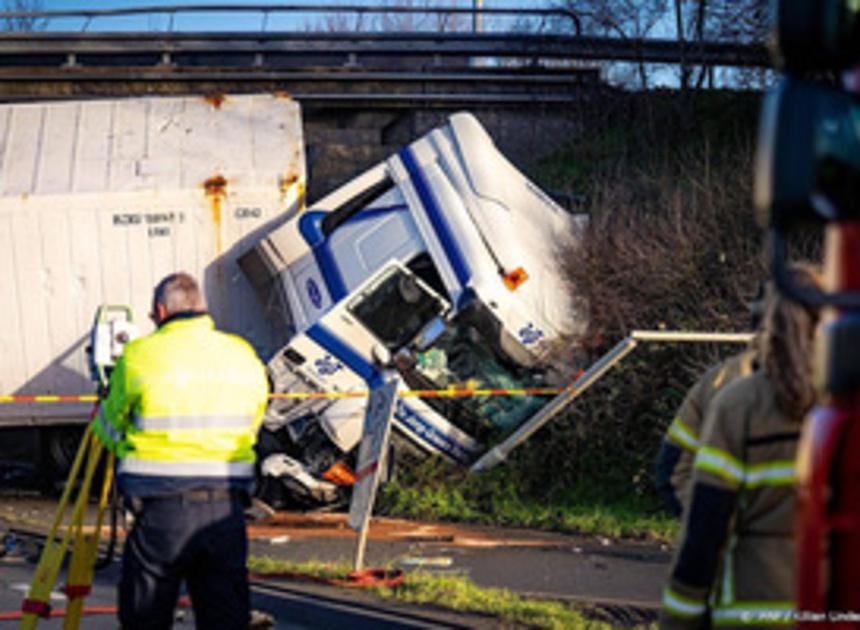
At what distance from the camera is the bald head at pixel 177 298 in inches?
222

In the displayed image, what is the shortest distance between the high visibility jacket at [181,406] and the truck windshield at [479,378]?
658cm

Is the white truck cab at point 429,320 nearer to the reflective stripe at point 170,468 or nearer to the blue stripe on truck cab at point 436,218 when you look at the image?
the blue stripe on truck cab at point 436,218

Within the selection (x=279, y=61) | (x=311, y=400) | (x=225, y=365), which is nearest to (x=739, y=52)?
(x=279, y=61)

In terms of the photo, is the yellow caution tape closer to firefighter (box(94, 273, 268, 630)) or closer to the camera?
firefighter (box(94, 273, 268, 630))

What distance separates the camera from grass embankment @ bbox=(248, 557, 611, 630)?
7355mm

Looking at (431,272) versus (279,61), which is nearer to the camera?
(431,272)

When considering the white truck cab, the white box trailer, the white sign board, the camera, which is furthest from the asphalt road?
the camera

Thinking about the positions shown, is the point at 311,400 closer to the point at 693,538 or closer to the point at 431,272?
the point at 431,272

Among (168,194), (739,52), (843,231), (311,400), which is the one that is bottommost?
(311,400)

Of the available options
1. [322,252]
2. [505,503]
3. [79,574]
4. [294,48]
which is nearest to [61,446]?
[322,252]

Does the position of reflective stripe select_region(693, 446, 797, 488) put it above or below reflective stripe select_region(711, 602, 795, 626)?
above

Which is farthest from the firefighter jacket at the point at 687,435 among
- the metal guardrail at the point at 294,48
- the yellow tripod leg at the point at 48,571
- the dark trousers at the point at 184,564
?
the metal guardrail at the point at 294,48

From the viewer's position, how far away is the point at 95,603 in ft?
28.1

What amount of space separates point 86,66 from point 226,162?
25.7 ft
